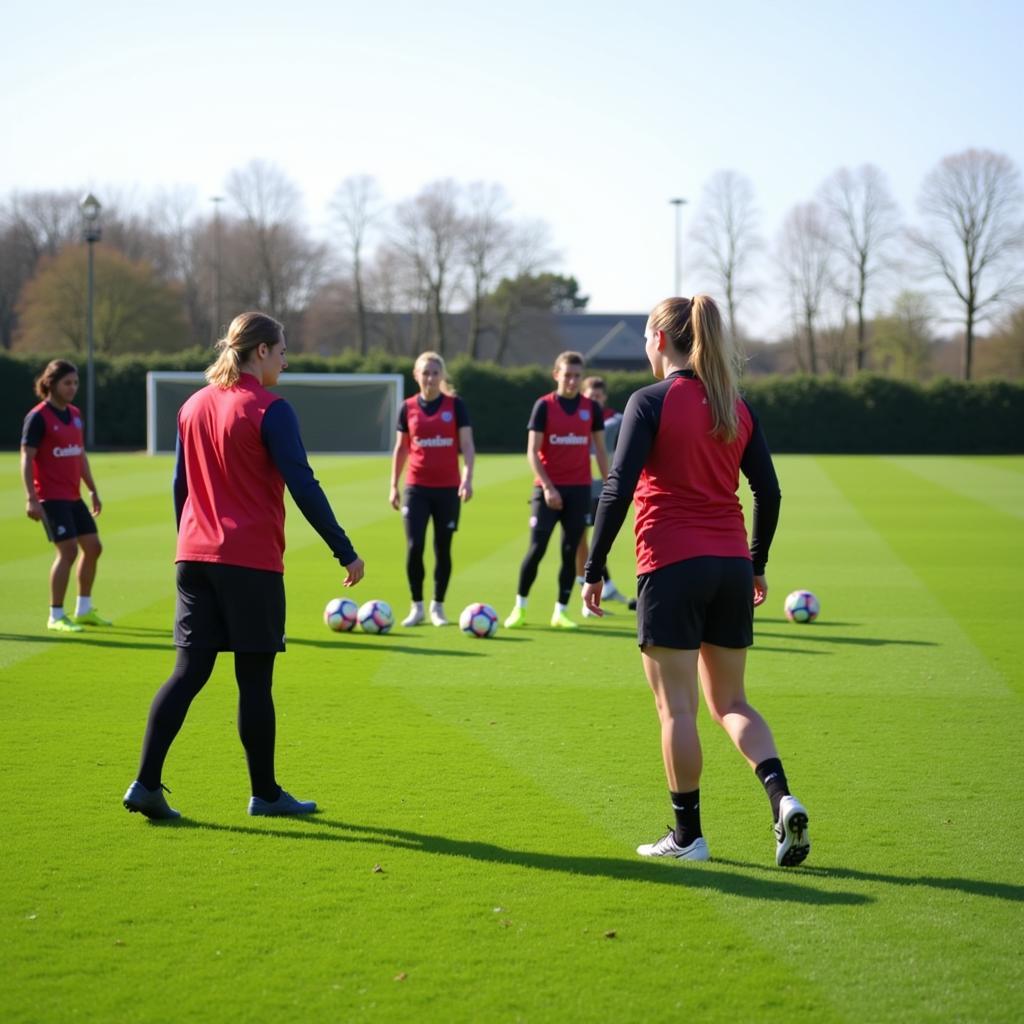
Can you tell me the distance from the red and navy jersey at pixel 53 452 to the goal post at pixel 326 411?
33.5 meters

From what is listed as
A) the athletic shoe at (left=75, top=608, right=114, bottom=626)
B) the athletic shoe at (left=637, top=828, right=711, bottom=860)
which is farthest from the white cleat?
the athletic shoe at (left=637, top=828, right=711, bottom=860)

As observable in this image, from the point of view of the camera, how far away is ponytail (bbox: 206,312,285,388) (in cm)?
553

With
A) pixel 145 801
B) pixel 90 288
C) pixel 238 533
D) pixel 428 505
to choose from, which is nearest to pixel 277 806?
pixel 145 801

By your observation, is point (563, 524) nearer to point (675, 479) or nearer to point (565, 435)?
point (565, 435)

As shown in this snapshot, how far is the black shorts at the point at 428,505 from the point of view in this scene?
1104 cm

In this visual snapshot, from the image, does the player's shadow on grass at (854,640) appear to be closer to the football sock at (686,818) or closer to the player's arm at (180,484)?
the football sock at (686,818)

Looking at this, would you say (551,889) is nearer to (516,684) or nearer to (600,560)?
(600,560)

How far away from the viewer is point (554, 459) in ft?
36.0

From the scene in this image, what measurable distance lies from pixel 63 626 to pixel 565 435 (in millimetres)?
4344

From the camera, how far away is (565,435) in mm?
10930

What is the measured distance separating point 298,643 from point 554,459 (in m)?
2.57

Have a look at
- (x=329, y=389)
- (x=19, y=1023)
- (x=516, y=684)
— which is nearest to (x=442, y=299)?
(x=329, y=389)

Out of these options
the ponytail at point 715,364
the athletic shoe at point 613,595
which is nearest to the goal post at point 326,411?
the athletic shoe at point 613,595

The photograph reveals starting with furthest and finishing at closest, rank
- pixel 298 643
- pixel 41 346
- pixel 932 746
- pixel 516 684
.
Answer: pixel 41 346
pixel 298 643
pixel 516 684
pixel 932 746
